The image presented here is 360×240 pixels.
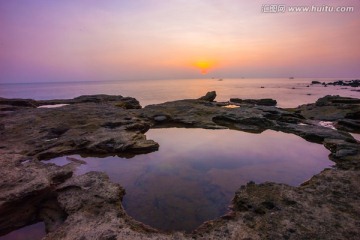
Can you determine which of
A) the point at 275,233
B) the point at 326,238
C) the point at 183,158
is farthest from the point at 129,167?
the point at 326,238

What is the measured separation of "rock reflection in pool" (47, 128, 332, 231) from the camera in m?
7.90

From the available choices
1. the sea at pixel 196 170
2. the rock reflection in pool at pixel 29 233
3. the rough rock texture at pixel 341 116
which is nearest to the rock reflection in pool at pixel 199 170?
the sea at pixel 196 170

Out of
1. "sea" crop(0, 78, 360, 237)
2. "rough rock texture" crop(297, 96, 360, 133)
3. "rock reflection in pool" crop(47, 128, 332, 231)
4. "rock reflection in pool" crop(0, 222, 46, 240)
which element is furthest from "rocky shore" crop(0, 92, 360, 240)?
"rough rock texture" crop(297, 96, 360, 133)

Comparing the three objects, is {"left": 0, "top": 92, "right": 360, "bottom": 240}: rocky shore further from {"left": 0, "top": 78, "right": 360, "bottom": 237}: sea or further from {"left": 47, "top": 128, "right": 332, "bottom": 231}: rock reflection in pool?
{"left": 47, "top": 128, "right": 332, "bottom": 231}: rock reflection in pool

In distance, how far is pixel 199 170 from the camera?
11242 mm

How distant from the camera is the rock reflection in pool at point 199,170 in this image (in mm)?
7898

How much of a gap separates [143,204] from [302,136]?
1318cm

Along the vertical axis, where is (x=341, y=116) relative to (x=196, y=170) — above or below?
above

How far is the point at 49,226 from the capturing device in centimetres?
685

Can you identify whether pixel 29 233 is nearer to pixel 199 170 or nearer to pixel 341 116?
pixel 199 170

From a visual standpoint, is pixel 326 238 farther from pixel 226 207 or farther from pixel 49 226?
pixel 49 226

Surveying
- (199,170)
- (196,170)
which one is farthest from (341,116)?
(196,170)

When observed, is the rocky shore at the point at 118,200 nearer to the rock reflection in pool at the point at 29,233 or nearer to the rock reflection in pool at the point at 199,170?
the rock reflection in pool at the point at 29,233

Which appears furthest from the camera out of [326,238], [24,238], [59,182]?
[59,182]
